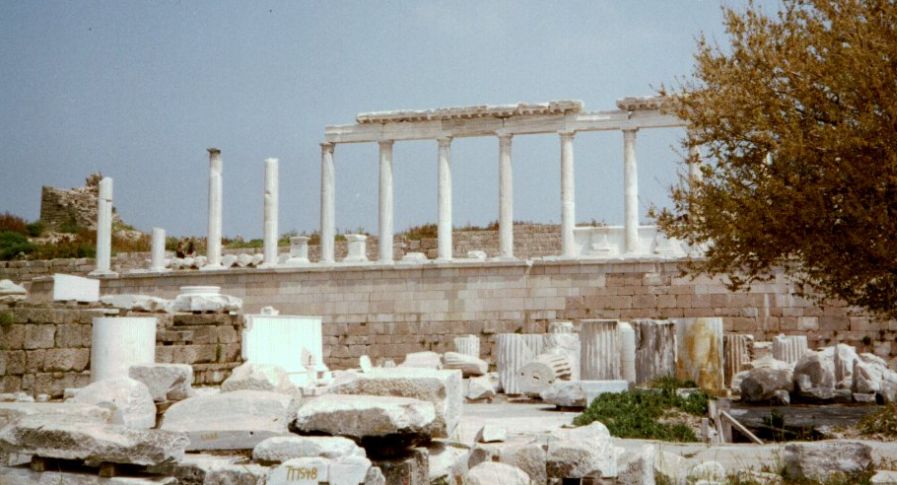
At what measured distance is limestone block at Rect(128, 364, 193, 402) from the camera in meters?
12.9

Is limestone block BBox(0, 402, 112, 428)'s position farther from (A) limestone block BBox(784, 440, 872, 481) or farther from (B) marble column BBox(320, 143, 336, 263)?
(B) marble column BBox(320, 143, 336, 263)

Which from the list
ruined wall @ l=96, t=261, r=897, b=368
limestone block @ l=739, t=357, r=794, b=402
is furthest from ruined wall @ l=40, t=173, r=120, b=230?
limestone block @ l=739, t=357, r=794, b=402

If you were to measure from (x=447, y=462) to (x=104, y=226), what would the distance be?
26345mm

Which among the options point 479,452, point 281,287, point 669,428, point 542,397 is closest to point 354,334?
point 281,287

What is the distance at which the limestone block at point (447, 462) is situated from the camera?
302 inches

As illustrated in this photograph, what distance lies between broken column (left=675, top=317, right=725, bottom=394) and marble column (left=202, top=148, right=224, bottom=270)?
18.0 m

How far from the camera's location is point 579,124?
28.0 metres

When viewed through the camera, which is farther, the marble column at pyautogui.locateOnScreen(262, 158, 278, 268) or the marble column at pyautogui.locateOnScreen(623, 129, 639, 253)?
the marble column at pyautogui.locateOnScreen(262, 158, 278, 268)

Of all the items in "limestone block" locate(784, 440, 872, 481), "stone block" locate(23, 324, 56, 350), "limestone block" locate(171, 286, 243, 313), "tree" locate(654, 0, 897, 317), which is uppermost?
"tree" locate(654, 0, 897, 317)

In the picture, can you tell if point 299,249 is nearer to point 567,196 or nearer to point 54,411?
point 567,196

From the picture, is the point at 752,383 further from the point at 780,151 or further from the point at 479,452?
the point at 479,452

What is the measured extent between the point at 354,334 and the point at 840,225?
19.1 m

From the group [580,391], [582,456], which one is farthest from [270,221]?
[582,456]

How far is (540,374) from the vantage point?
18062 millimetres
